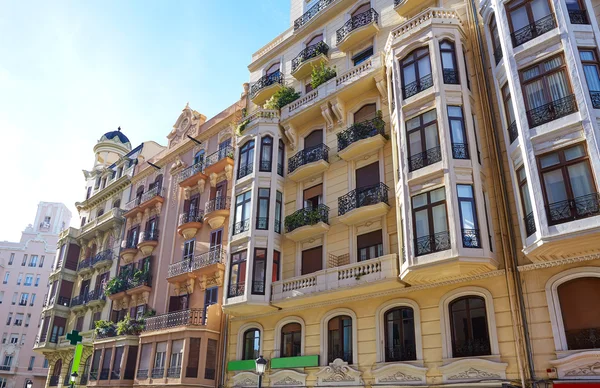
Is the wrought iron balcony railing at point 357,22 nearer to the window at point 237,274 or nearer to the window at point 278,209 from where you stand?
the window at point 278,209

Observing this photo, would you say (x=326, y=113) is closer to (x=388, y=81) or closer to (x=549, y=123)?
(x=388, y=81)

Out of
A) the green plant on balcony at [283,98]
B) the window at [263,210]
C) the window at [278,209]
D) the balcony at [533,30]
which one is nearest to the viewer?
the balcony at [533,30]

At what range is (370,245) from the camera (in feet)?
61.5

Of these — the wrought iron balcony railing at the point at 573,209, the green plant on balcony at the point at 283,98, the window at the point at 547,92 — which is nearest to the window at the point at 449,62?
the window at the point at 547,92

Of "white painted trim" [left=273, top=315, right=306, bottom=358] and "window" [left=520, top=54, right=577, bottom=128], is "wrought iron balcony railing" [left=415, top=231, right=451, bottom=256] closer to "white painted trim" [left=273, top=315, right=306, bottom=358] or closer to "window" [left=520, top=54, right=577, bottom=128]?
"window" [left=520, top=54, right=577, bottom=128]

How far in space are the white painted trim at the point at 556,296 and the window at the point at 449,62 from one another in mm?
7734

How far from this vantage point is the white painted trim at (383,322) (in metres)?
15.5

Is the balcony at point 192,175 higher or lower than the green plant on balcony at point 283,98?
lower

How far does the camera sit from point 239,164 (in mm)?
24578

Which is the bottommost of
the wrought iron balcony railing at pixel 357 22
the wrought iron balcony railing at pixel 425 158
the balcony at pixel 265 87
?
the wrought iron balcony railing at pixel 425 158

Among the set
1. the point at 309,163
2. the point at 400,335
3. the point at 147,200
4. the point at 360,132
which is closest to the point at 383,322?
the point at 400,335

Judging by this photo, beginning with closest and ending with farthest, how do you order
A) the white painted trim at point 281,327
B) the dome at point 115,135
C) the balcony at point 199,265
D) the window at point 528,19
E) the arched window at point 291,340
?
the window at point 528,19
the white painted trim at point 281,327
the arched window at point 291,340
the balcony at point 199,265
the dome at point 115,135

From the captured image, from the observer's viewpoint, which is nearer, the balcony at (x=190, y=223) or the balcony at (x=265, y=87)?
the balcony at (x=265, y=87)

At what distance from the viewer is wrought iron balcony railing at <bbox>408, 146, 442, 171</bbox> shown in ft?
52.8
